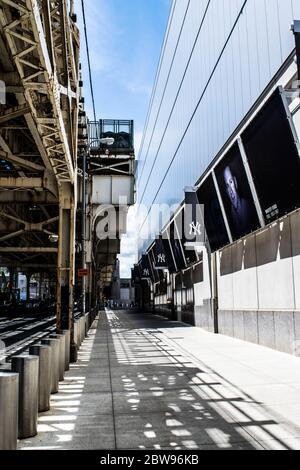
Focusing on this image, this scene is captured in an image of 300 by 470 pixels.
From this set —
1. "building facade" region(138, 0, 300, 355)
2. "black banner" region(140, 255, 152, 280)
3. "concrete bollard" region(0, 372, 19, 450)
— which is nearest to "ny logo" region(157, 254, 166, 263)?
"building facade" region(138, 0, 300, 355)

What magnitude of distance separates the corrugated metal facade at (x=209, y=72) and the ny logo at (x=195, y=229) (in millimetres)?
2869

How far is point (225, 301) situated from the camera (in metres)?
21.9

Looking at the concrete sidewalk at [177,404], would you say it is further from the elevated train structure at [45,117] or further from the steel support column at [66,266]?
the elevated train structure at [45,117]

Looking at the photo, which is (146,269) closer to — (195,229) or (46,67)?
(195,229)

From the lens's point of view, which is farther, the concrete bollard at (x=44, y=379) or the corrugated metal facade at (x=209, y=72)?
the corrugated metal facade at (x=209, y=72)

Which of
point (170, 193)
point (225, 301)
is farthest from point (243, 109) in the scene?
point (170, 193)

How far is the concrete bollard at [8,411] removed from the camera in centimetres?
464

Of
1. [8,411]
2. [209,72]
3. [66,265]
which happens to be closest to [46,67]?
[8,411]

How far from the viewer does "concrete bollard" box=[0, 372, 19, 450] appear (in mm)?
4641

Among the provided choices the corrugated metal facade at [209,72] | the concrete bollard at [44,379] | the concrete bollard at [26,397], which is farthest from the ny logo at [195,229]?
the concrete bollard at [26,397]

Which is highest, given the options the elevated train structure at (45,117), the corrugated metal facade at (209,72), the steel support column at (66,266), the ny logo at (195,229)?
the corrugated metal facade at (209,72)

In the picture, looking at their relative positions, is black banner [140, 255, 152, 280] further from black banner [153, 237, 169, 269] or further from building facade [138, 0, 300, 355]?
building facade [138, 0, 300, 355]

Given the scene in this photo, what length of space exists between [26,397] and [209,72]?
20.9m
